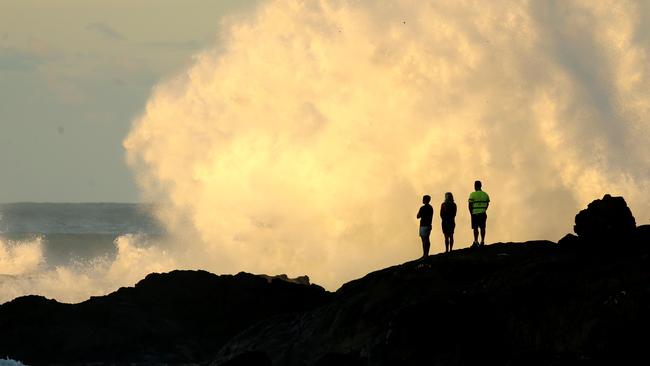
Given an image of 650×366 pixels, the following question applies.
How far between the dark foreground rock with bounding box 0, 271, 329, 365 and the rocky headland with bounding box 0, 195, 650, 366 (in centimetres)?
4

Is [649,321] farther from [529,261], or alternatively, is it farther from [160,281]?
[160,281]

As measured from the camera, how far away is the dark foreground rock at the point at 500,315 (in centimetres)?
1916

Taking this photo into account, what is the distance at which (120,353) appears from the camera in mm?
31844

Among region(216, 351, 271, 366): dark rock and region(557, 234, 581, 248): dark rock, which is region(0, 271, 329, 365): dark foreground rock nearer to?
region(216, 351, 271, 366): dark rock

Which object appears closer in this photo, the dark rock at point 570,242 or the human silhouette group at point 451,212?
the dark rock at point 570,242

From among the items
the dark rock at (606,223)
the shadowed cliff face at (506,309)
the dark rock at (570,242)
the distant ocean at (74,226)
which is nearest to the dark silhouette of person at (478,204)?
the shadowed cliff face at (506,309)

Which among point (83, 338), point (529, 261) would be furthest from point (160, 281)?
point (529, 261)

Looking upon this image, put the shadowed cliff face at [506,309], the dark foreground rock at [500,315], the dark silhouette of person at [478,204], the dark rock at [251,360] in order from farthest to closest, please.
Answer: the dark silhouette of person at [478,204] → the dark rock at [251,360] → the shadowed cliff face at [506,309] → the dark foreground rock at [500,315]

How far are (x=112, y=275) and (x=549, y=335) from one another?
175ft

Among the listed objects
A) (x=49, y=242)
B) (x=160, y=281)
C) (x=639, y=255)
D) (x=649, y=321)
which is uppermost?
(x=49, y=242)

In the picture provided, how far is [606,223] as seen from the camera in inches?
898

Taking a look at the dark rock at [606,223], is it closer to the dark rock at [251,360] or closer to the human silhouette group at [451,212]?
the human silhouette group at [451,212]

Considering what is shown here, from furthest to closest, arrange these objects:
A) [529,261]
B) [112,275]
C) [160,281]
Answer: [112,275] → [160,281] → [529,261]

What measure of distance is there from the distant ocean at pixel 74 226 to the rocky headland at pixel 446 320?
2344 inches
